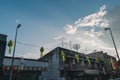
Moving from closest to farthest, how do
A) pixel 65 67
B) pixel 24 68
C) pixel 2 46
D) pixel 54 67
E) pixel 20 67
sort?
pixel 2 46 < pixel 20 67 < pixel 24 68 < pixel 65 67 < pixel 54 67

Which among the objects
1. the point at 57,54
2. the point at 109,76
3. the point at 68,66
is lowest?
the point at 109,76

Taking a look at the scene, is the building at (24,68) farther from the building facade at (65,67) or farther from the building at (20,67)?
the building facade at (65,67)

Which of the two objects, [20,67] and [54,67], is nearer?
[20,67]

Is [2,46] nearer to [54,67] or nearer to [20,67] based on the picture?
[20,67]

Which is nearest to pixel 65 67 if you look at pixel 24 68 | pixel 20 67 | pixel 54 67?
pixel 54 67

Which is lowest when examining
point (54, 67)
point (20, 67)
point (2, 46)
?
point (20, 67)

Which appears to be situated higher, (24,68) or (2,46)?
(2,46)

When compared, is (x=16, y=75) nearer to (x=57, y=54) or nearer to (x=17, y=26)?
(x=17, y=26)

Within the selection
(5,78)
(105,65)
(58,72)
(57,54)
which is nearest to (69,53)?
(57,54)

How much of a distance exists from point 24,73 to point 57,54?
10709mm

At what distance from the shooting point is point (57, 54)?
34.9 metres

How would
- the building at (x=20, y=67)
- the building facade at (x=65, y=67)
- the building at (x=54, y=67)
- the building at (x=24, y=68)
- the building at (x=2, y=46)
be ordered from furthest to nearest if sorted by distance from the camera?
the building facade at (x=65, y=67), the building at (x=54, y=67), the building at (x=24, y=68), the building at (x=20, y=67), the building at (x=2, y=46)

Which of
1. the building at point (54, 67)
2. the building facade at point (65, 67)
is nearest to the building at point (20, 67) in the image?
the building at point (54, 67)

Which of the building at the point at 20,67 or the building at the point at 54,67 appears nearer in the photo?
the building at the point at 20,67
